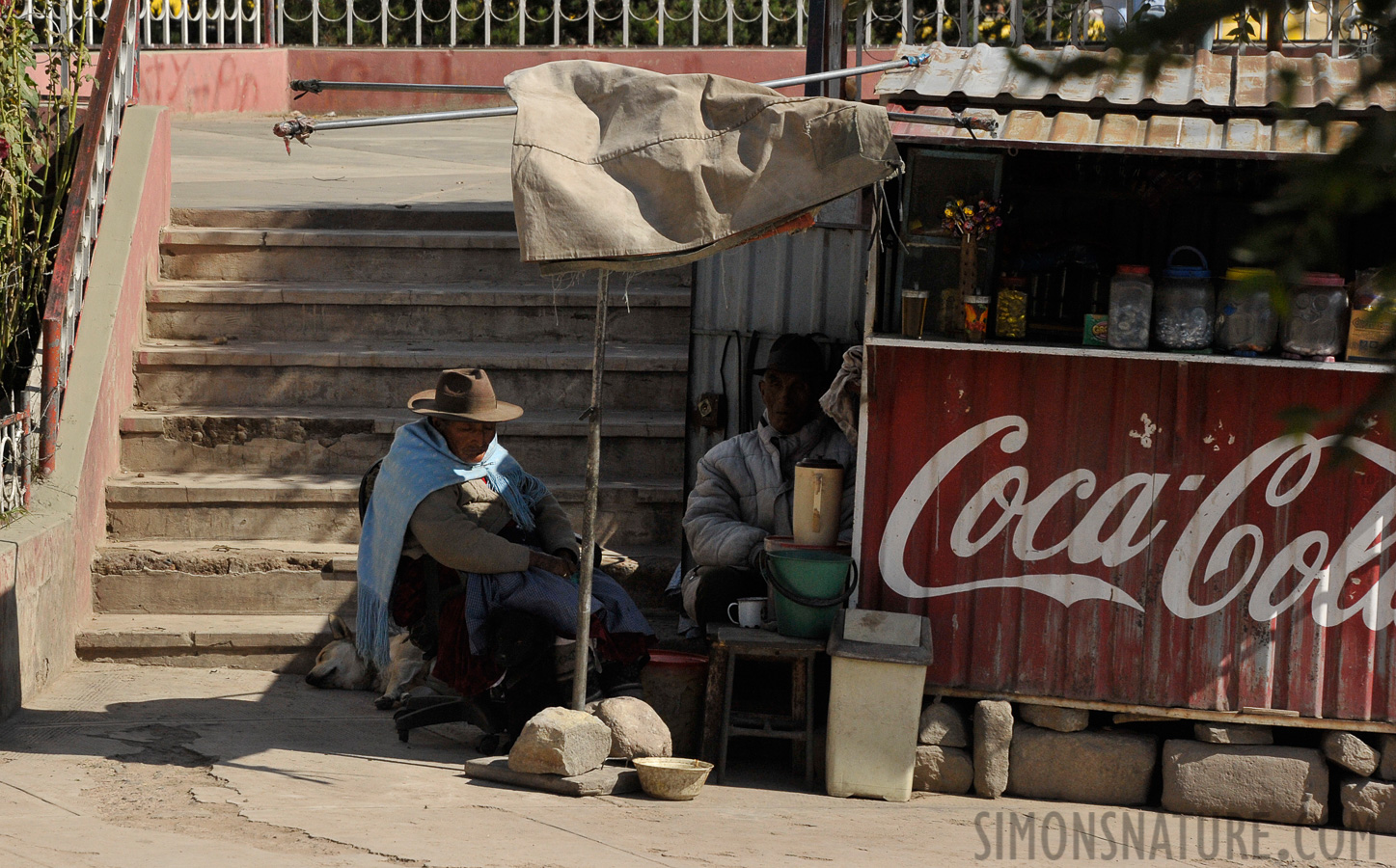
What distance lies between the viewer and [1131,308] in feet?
16.9

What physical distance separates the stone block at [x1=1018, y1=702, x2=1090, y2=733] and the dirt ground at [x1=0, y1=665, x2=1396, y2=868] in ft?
0.97

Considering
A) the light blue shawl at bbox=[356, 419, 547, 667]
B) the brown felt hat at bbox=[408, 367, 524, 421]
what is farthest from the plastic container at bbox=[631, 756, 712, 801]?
the brown felt hat at bbox=[408, 367, 524, 421]

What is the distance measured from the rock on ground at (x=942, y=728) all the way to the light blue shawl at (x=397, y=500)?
1.75 metres

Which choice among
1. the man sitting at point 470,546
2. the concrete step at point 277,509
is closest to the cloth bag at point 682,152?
the man sitting at point 470,546

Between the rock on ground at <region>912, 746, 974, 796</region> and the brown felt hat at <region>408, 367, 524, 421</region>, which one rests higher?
the brown felt hat at <region>408, 367, 524, 421</region>

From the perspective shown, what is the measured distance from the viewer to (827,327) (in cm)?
708

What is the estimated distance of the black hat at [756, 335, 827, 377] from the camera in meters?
6.11

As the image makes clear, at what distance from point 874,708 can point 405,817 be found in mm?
1698

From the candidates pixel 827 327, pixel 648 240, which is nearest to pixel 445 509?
pixel 648 240

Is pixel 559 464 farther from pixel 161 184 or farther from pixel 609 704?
pixel 161 184

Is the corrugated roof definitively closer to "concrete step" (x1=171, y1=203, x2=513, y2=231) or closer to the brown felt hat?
the brown felt hat

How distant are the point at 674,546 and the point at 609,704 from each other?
1812 millimetres

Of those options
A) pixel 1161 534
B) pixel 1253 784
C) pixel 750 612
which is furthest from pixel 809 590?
pixel 1253 784

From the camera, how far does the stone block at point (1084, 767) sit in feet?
17.6
